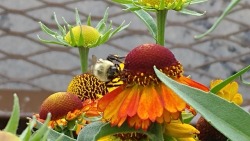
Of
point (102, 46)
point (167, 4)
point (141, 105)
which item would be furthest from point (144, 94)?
point (102, 46)

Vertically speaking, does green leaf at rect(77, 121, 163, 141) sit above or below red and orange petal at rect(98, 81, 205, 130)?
below

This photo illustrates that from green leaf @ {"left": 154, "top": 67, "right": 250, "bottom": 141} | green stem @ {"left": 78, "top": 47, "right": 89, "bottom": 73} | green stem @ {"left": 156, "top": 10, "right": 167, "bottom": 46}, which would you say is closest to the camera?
green leaf @ {"left": 154, "top": 67, "right": 250, "bottom": 141}

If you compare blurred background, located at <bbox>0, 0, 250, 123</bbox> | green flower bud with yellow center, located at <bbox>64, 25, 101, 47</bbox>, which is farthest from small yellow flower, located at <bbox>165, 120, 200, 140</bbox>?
blurred background, located at <bbox>0, 0, 250, 123</bbox>

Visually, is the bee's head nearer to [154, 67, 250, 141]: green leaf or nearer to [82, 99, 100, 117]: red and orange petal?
[82, 99, 100, 117]: red and orange petal

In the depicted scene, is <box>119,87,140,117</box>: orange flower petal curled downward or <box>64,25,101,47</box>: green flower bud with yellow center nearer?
<box>119,87,140,117</box>: orange flower petal curled downward

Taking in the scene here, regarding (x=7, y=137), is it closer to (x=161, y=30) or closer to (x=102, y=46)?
(x=161, y=30)
